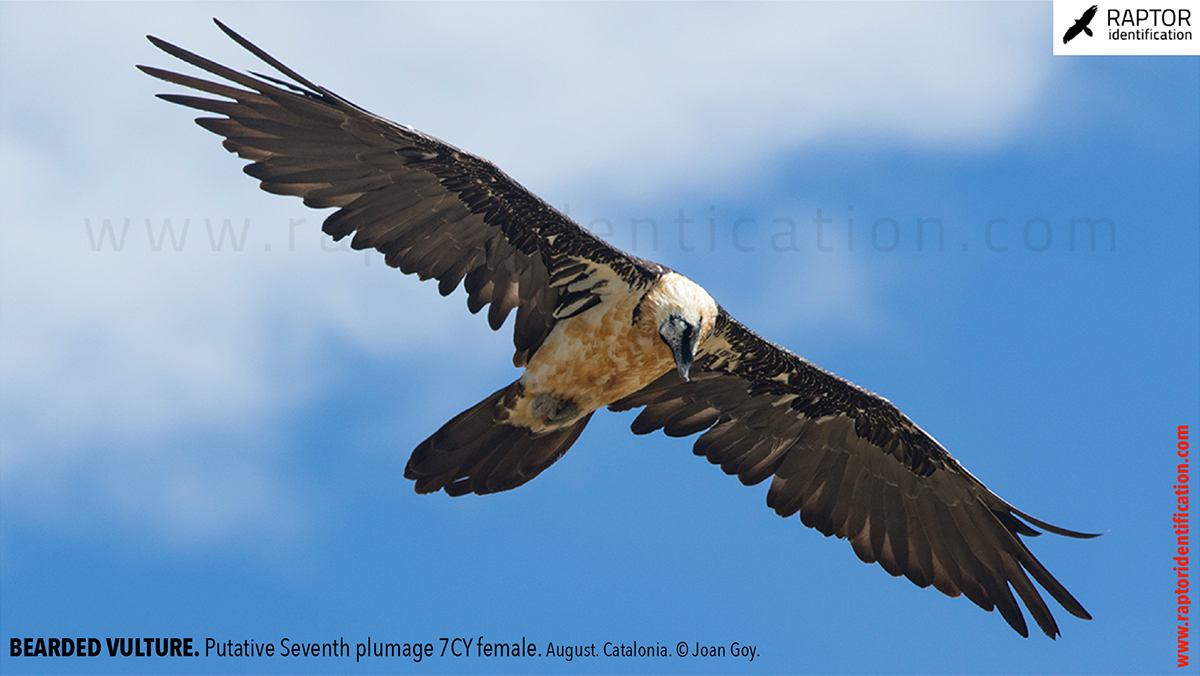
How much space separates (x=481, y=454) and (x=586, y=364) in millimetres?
1074

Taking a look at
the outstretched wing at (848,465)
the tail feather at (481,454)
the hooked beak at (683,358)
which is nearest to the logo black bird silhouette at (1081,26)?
the outstretched wing at (848,465)

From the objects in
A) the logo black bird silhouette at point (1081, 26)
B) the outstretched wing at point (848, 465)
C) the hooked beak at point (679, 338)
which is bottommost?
the outstretched wing at point (848, 465)

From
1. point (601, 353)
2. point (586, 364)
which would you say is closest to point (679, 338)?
point (601, 353)

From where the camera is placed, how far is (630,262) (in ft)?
31.2

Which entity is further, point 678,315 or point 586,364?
point 586,364

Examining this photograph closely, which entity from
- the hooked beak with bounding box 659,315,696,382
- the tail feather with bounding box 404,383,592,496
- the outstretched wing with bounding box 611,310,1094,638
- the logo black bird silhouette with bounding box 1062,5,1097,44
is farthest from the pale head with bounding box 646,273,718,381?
the logo black bird silhouette with bounding box 1062,5,1097,44

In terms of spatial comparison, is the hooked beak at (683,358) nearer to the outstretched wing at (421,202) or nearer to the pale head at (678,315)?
the pale head at (678,315)

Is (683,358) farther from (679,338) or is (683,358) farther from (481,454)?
(481,454)

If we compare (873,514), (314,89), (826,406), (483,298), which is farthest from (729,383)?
(314,89)

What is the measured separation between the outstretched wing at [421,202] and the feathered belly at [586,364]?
0.13 metres

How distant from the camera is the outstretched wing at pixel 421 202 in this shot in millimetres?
9086

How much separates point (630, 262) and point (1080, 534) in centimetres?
397

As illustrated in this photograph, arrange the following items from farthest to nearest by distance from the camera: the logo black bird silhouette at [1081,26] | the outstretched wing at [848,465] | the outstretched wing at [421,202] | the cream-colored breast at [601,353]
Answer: the logo black bird silhouette at [1081,26] → the outstretched wing at [848,465] → the cream-colored breast at [601,353] → the outstretched wing at [421,202]

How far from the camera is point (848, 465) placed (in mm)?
11227
